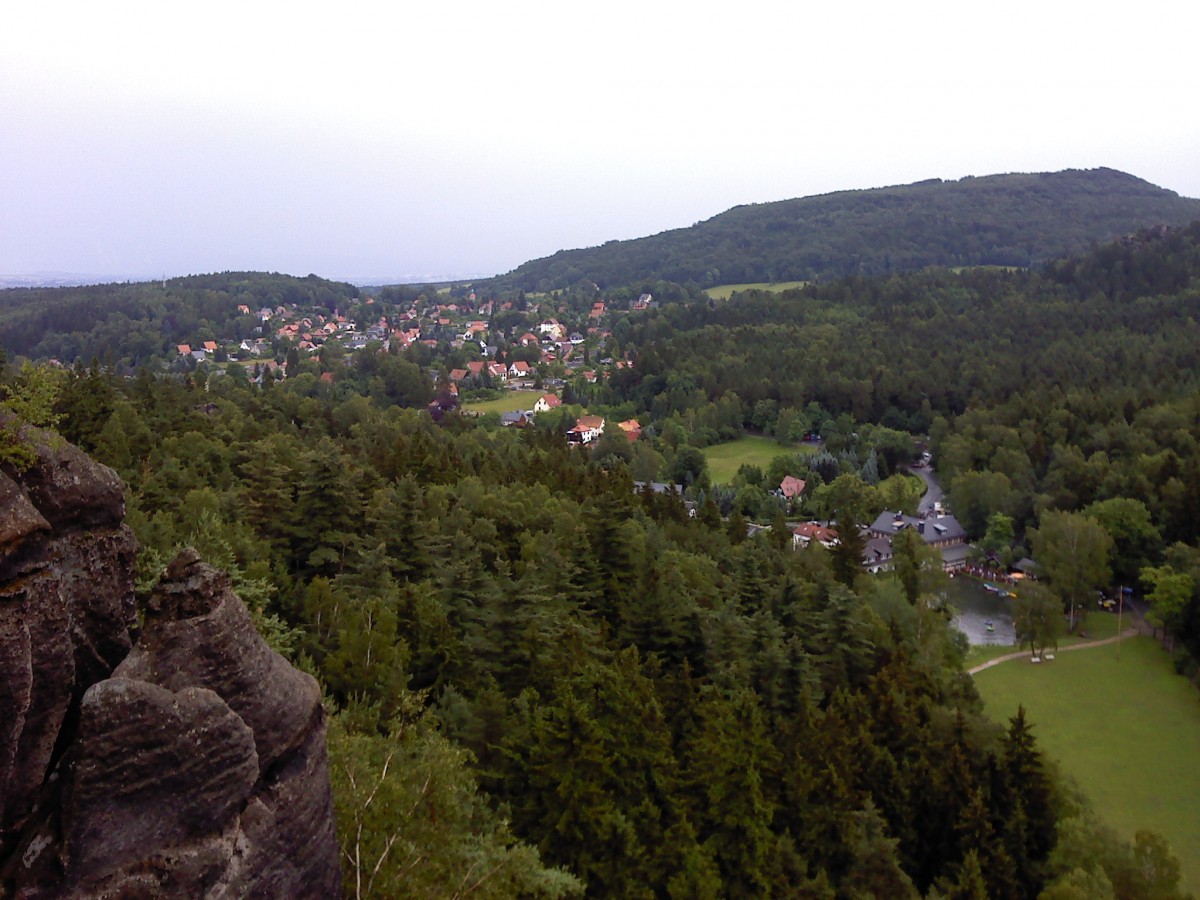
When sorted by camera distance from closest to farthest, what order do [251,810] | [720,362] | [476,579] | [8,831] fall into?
[8,831]
[251,810]
[476,579]
[720,362]

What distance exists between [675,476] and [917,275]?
8528 centimetres

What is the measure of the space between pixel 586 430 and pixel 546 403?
1578cm

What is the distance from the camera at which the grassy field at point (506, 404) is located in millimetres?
94406

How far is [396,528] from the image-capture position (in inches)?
A: 917

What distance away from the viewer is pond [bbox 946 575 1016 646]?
3991 cm

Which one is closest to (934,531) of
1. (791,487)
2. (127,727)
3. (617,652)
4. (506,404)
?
(791,487)

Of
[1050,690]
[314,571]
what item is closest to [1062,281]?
[1050,690]

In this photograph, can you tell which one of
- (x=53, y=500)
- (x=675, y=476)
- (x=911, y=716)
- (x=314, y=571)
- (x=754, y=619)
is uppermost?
(x=53, y=500)

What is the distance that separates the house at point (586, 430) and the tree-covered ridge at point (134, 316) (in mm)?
49306

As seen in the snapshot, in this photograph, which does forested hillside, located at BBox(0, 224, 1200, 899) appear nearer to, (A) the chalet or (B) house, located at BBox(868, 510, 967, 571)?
(B) house, located at BBox(868, 510, 967, 571)

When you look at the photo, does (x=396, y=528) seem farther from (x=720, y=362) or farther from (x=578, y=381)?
(x=578, y=381)

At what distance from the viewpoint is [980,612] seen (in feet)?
143

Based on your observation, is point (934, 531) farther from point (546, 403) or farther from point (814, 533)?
point (546, 403)

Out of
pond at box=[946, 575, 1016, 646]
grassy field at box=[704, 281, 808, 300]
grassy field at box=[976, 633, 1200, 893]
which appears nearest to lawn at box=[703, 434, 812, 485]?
pond at box=[946, 575, 1016, 646]
